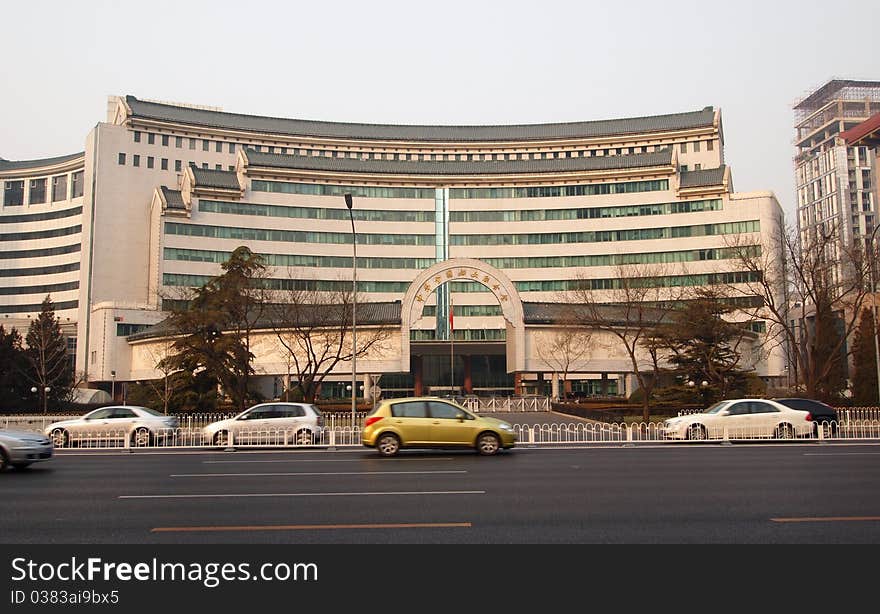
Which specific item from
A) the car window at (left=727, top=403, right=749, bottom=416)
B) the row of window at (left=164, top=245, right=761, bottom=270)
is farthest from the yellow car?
the row of window at (left=164, top=245, right=761, bottom=270)

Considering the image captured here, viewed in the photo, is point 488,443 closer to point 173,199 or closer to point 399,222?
point 399,222

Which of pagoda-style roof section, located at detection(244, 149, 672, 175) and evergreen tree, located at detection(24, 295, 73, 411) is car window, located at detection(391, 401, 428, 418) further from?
pagoda-style roof section, located at detection(244, 149, 672, 175)

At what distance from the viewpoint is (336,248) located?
82.7 metres

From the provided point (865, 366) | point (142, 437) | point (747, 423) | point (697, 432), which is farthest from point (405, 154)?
point (747, 423)

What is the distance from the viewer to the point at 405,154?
96.2 m

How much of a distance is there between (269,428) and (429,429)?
7.80 m

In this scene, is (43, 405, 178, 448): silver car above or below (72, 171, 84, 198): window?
below

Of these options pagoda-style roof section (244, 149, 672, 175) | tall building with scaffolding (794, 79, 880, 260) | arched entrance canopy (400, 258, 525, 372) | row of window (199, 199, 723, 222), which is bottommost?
arched entrance canopy (400, 258, 525, 372)

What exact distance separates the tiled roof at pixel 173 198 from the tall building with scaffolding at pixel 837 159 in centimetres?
13167

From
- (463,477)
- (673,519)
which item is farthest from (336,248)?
(673,519)

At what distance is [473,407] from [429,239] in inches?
1474

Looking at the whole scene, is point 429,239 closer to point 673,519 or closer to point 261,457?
point 261,457

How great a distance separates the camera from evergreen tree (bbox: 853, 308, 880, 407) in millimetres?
40438

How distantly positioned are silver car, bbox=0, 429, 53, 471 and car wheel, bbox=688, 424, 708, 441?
65.0 ft
